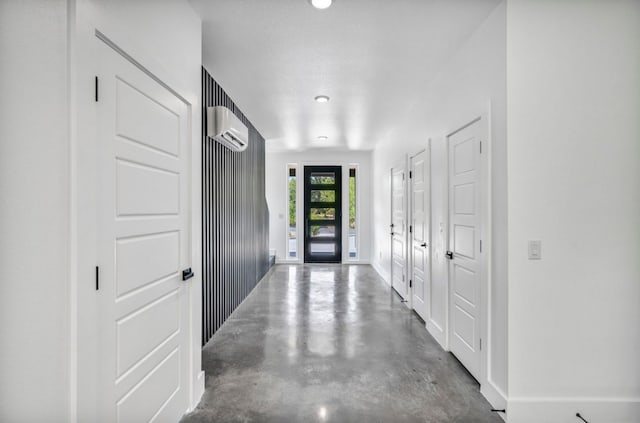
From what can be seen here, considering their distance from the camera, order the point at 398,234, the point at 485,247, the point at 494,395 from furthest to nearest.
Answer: the point at 398,234
the point at 485,247
the point at 494,395

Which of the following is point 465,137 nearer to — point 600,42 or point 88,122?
point 600,42

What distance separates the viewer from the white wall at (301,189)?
737 cm

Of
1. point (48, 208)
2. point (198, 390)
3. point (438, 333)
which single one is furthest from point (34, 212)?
point (438, 333)

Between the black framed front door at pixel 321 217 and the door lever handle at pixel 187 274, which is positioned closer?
the door lever handle at pixel 187 274

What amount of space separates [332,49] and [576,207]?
6.79 feet

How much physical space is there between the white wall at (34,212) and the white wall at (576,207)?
220 centimetres

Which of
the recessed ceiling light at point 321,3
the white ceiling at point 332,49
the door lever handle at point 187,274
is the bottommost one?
the door lever handle at point 187,274

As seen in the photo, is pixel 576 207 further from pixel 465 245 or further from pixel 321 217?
pixel 321 217

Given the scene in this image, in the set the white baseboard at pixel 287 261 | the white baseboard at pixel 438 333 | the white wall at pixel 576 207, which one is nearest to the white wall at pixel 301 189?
the white baseboard at pixel 287 261

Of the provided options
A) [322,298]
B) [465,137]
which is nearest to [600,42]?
[465,137]

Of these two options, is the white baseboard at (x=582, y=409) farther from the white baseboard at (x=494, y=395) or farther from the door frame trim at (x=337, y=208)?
the door frame trim at (x=337, y=208)

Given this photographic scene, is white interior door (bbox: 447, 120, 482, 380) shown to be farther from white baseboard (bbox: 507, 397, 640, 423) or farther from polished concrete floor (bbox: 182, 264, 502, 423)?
white baseboard (bbox: 507, 397, 640, 423)

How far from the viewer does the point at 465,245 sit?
8.00 ft

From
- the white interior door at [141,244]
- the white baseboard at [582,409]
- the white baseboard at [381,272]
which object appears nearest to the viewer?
the white interior door at [141,244]
